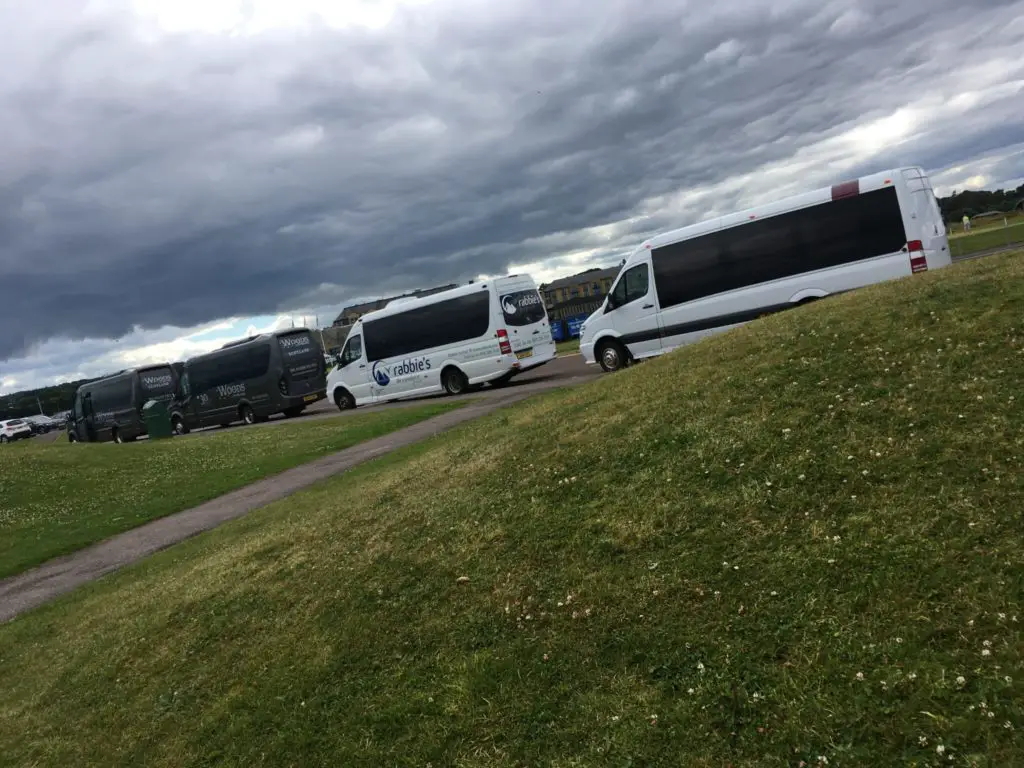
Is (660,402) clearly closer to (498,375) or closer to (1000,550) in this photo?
(1000,550)

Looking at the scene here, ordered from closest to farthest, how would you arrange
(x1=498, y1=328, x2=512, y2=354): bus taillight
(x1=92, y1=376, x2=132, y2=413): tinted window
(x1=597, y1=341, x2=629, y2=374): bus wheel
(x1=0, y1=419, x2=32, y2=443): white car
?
(x1=597, y1=341, x2=629, y2=374): bus wheel, (x1=498, y1=328, x2=512, y2=354): bus taillight, (x1=92, y1=376, x2=132, y2=413): tinted window, (x1=0, y1=419, x2=32, y2=443): white car

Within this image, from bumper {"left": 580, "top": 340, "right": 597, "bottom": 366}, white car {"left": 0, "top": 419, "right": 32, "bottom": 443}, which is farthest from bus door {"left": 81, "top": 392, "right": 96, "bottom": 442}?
white car {"left": 0, "top": 419, "right": 32, "bottom": 443}

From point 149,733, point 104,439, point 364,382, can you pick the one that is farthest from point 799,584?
point 104,439

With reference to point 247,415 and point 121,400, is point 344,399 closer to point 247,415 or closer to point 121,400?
point 247,415

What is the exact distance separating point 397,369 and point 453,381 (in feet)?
7.78

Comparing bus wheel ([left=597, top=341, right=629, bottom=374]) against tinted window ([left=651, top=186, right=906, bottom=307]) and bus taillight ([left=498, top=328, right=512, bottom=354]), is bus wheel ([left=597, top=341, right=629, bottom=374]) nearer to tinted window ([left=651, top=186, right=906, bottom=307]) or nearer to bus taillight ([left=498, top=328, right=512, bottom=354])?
tinted window ([left=651, top=186, right=906, bottom=307])

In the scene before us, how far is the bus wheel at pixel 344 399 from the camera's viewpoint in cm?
2564

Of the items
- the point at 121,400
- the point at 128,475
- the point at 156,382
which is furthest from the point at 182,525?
the point at 121,400

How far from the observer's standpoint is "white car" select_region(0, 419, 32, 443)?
61456 millimetres

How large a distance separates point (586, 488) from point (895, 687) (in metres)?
3.05

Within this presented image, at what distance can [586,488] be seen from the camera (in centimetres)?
591

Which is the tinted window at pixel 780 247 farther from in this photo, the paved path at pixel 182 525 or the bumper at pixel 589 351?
the paved path at pixel 182 525

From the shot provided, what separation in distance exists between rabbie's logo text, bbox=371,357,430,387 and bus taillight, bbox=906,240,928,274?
1383 centimetres

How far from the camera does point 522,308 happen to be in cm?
2120
